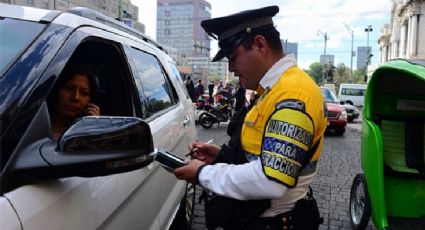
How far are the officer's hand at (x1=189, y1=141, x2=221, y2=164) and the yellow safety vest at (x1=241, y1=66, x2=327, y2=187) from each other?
49 cm

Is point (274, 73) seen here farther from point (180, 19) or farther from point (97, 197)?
point (180, 19)

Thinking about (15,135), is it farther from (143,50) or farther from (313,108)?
(143,50)

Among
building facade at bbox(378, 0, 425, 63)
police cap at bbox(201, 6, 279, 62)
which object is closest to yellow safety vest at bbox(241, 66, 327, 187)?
police cap at bbox(201, 6, 279, 62)

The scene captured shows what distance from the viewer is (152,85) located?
11.1 ft

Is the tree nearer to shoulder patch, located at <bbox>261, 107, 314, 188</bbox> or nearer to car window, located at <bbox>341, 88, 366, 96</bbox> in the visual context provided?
car window, located at <bbox>341, 88, 366, 96</bbox>

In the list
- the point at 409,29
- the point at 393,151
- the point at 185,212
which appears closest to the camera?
the point at 185,212

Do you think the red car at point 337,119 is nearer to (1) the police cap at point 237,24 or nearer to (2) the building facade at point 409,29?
(1) the police cap at point 237,24

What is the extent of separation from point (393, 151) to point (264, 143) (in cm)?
349

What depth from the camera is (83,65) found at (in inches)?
112

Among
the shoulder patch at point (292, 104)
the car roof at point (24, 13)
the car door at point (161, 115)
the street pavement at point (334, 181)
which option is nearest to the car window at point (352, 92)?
the street pavement at point (334, 181)

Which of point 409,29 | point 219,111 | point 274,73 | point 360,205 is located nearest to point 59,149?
point 274,73

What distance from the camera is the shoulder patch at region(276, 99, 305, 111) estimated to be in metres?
1.78

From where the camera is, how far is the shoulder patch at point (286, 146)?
1.73m

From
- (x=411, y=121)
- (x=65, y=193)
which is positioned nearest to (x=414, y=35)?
(x=411, y=121)
